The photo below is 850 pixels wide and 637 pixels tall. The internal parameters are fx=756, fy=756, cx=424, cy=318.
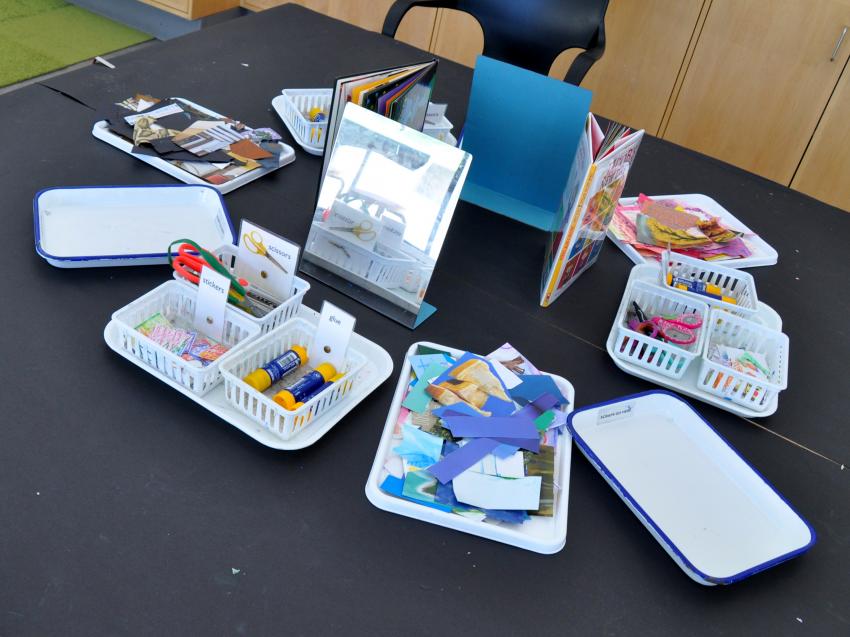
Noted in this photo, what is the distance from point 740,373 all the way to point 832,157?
2.01m

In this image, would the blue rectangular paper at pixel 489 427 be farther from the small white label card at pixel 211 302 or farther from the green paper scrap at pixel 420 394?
the small white label card at pixel 211 302

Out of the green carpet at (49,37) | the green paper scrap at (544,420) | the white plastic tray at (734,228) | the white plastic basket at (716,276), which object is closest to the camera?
the green paper scrap at (544,420)

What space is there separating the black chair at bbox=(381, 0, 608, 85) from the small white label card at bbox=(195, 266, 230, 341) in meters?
1.33

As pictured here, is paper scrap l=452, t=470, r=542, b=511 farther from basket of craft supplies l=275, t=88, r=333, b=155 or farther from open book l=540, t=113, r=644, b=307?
basket of craft supplies l=275, t=88, r=333, b=155

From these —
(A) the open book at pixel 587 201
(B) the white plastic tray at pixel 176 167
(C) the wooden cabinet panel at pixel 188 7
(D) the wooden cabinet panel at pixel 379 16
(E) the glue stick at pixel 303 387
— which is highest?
(A) the open book at pixel 587 201

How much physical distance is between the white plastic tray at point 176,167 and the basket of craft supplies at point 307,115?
0.16ft

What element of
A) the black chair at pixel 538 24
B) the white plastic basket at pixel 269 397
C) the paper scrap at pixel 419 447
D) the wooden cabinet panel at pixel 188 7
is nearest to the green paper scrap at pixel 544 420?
the paper scrap at pixel 419 447

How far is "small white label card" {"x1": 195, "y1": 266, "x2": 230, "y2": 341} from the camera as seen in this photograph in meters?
0.97

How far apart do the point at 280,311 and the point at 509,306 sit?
396 millimetres

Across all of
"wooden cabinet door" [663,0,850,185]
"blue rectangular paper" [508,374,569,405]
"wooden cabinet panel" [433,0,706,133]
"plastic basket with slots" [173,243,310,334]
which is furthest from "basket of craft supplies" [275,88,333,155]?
"wooden cabinet door" [663,0,850,185]

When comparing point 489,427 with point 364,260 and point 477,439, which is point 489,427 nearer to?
point 477,439

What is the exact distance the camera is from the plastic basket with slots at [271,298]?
0.99m

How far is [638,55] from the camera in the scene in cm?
284

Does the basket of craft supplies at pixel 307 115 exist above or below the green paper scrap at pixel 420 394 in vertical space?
above
